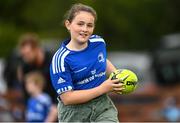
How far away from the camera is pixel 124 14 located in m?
27.5

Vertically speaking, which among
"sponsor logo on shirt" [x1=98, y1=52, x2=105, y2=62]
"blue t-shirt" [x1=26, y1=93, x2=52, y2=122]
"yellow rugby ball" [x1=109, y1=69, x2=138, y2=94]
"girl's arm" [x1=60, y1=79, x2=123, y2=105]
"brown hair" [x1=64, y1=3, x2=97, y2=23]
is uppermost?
"brown hair" [x1=64, y1=3, x2=97, y2=23]

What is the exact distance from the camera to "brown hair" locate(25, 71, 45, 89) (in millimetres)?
11820

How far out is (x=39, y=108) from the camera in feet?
39.1

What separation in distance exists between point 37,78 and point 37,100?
32 centimetres

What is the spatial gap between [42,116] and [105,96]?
12.5 ft

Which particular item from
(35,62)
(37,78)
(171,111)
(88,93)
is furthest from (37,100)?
(88,93)

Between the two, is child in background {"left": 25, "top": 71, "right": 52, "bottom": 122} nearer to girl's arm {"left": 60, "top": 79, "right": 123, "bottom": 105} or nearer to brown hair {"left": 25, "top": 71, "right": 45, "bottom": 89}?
brown hair {"left": 25, "top": 71, "right": 45, "bottom": 89}

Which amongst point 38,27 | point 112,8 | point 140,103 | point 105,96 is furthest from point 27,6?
point 105,96

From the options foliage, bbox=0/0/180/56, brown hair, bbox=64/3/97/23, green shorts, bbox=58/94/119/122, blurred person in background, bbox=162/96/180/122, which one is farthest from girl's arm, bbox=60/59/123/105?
foliage, bbox=0/0/180/56

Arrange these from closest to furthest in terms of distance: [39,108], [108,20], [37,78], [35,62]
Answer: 1. [37,78]
2. [39,108]
3. [35,62]
4. [108,20]

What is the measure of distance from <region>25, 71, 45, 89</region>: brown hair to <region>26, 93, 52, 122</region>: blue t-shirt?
152mm

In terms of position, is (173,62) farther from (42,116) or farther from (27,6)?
(27,6)

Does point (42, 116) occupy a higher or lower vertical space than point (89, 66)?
lower

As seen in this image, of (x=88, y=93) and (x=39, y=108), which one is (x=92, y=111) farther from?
(x=39, y=108)
